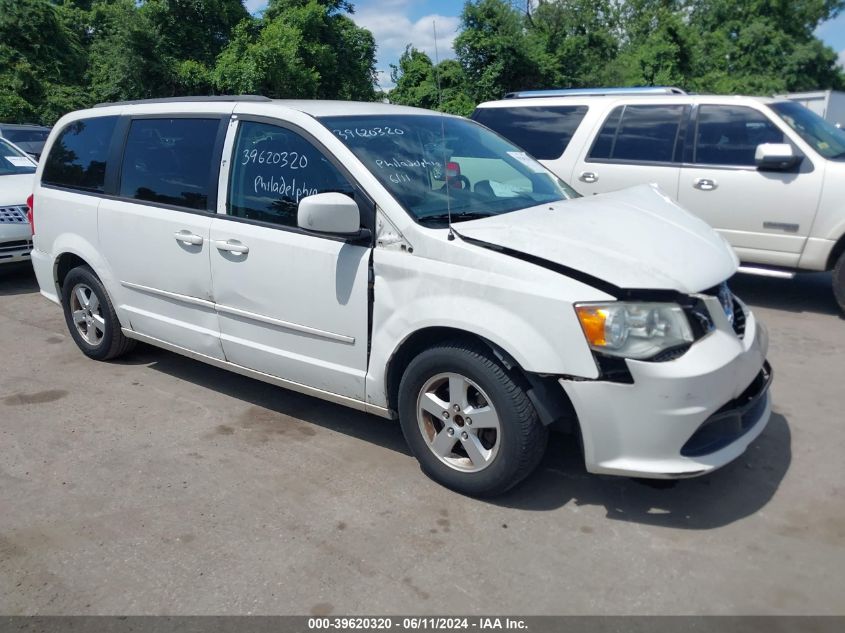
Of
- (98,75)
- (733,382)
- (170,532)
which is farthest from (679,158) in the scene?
(98,75)

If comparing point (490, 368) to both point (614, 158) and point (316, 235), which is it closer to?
point (316, 235)

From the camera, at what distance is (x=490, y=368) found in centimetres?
323

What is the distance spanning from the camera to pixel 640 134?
711 centimetres

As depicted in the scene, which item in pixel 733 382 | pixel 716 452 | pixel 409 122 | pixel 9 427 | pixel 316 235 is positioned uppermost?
pixel 409 122

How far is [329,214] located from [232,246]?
922 millimetres

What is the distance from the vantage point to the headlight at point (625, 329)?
2.99 metres

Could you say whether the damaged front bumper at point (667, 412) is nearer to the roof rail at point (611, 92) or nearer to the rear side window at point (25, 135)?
the roof rail at point (611, 92)

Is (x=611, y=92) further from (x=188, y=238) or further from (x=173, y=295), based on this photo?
(x=173, y=295)

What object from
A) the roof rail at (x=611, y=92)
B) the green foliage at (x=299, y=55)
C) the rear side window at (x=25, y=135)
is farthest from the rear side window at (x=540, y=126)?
the green foliage at (x=299, y=55)

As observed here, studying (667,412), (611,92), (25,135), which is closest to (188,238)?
(667,412)

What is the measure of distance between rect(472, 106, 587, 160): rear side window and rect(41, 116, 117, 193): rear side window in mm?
4124

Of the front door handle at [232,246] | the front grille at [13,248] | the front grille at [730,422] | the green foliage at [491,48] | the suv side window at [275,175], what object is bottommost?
the front grille at [13,248]

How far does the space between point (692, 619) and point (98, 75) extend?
978 inches

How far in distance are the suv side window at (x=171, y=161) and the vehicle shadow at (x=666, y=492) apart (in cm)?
252
